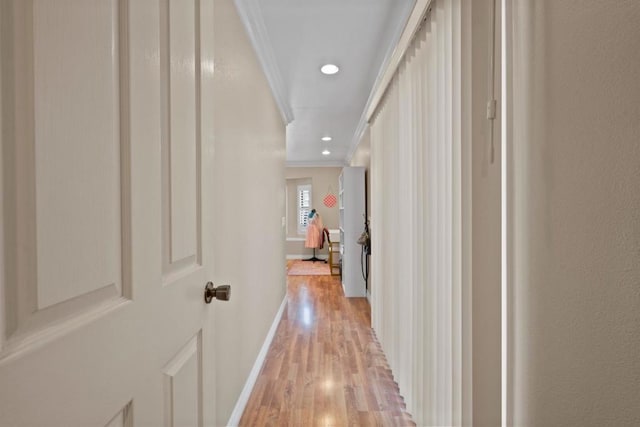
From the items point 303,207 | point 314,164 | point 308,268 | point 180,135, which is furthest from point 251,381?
point 303,207

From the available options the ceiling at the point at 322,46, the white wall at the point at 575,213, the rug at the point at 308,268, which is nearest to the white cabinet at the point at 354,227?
the ceiling at the point at 322,46

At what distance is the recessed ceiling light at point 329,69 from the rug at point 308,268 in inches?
167

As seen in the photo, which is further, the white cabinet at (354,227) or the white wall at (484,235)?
the white cabinet at (354,227)

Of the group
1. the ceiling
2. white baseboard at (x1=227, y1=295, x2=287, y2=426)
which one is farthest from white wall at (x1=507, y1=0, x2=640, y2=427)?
white baseboard at (x1=227, y1=295, x2=287, y2=426)

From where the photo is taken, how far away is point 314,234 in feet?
26.0

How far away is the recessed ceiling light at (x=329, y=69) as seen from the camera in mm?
2823

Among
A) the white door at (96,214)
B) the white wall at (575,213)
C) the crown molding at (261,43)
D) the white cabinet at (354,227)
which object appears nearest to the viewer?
the white door at (96,214)

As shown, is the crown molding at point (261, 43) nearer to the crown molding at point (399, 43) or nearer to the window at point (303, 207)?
the crown molding at point (399, 43)

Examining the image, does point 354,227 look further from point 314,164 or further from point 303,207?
point 303,207

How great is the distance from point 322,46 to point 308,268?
17.2 feet

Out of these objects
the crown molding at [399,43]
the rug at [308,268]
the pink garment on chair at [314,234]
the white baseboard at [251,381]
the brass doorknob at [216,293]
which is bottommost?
the rug at [308,268]

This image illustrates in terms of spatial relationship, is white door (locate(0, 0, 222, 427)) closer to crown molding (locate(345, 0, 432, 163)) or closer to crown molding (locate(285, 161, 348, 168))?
crown molding (locate(345, 0, 432, 163))

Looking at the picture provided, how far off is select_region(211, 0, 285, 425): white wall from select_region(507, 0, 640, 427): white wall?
3.09ft

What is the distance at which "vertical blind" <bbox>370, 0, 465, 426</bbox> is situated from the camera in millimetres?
1408
